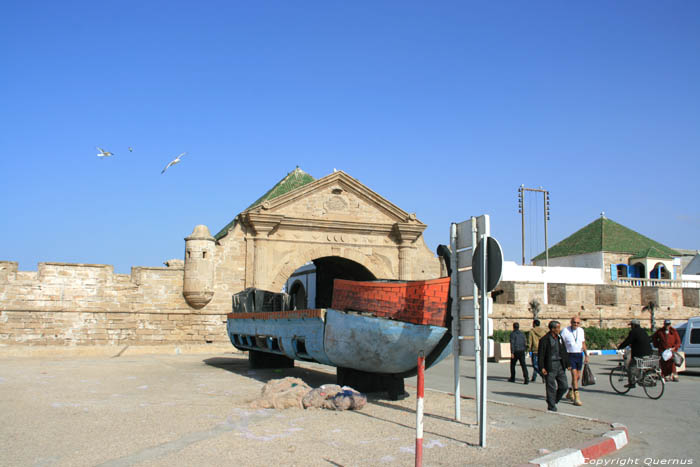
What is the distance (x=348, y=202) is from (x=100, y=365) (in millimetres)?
11223

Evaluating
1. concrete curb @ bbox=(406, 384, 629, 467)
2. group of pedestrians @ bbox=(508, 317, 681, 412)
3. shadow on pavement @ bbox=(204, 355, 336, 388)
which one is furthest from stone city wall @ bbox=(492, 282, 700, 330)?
concrete curb @ bbox=(406, 384, 629, 467)

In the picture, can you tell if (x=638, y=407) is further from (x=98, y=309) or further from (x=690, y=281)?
(x=690, y=281)

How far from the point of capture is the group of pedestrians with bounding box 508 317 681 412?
8570mm

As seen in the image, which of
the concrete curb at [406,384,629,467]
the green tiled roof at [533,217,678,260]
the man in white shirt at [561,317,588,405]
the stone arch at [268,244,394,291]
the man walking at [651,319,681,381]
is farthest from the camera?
the green tiled roof at [533,217,678,260]

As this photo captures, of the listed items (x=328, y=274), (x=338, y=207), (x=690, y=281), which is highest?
(x=338, y=207)

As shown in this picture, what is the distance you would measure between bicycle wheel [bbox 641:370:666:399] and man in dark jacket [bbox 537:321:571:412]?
2.89 m

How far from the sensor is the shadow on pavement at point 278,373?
1207 centimetres

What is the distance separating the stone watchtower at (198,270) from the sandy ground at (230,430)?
32.3 ft

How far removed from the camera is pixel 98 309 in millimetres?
20016

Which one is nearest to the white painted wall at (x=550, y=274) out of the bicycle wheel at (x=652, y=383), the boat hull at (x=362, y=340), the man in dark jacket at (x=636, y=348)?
the man in dark jacket at (x=636, y=348)

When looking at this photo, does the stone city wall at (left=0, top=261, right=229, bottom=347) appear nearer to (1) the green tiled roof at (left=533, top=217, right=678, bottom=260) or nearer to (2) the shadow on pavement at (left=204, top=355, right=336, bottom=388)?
(2) the shadow on pavement at (left=204, top=355, right=336, bottom=388)

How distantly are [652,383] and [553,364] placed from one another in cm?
330

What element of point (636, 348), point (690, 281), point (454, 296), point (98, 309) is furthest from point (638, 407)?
point (690, 281)

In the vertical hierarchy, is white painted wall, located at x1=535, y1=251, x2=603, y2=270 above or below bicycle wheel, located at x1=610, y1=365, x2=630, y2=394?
above
